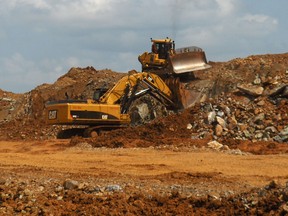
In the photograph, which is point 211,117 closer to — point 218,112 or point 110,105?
point 218,112

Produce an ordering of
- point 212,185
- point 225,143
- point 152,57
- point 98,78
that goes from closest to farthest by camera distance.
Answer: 1. point 212,185
2. point 225,143
3. point 152,57
4. point 98,78

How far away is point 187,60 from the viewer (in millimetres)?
30141

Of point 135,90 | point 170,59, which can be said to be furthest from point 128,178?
point 170,59

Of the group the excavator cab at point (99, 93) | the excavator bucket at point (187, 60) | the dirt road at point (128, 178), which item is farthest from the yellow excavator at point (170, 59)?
the dirt road at point (128, 178)

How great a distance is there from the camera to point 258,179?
1541 centimetres

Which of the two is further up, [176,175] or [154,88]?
[154,88]

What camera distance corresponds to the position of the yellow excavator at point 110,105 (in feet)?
84.9

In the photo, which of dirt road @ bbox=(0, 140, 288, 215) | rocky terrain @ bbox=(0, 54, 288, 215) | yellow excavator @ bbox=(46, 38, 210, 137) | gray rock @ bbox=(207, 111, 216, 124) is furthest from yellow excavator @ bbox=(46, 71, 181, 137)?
gray rock @ bbox=(207, 111, 216, 124)

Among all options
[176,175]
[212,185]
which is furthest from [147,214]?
[176,175]

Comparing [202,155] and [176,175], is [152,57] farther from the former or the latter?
[176,175]

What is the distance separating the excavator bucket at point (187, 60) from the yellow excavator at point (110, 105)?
53.4 inches

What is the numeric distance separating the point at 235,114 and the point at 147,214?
14249mm

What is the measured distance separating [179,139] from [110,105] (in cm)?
377

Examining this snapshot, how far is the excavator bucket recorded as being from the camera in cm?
2989
